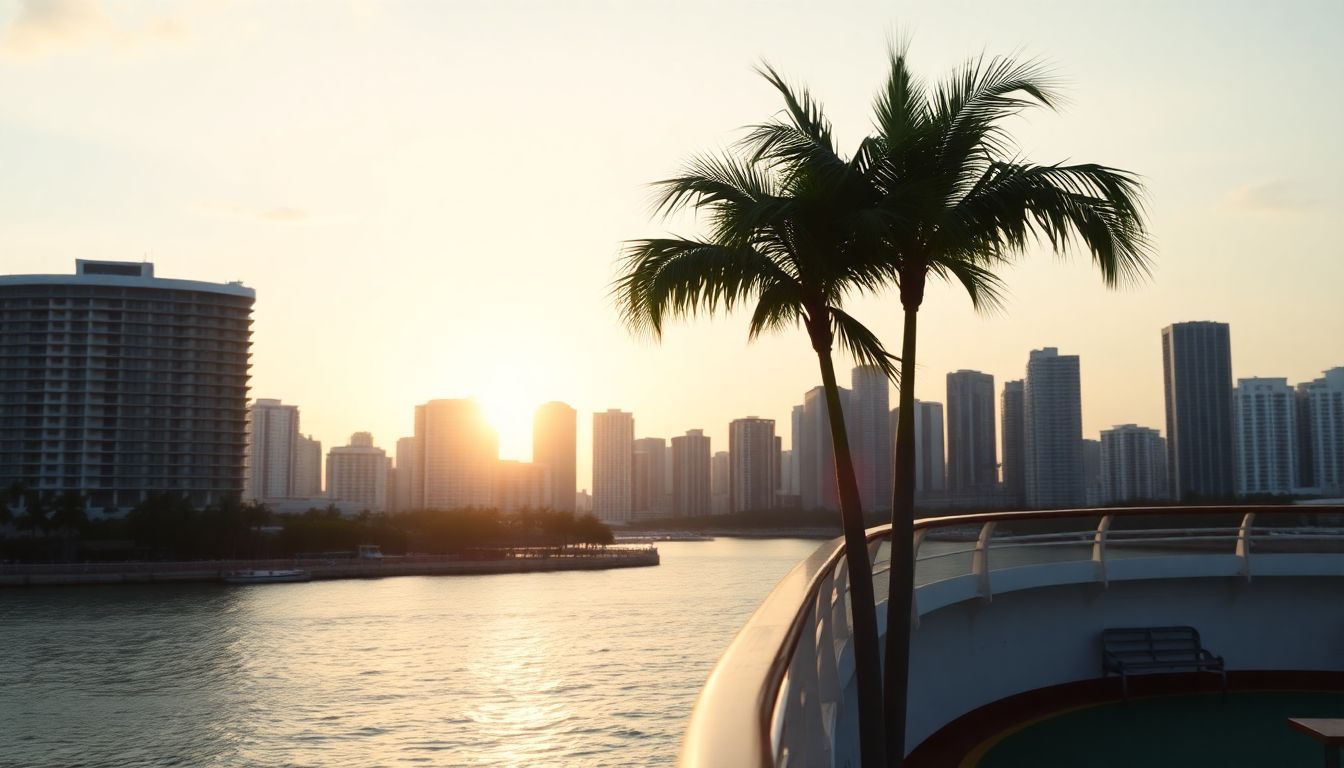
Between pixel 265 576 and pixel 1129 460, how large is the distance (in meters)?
92.1

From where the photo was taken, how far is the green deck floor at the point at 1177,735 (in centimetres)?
675

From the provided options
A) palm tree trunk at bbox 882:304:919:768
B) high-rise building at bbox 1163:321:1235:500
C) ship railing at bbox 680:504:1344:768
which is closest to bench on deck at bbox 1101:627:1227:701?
ship railing at bbox 680:504:1344:768

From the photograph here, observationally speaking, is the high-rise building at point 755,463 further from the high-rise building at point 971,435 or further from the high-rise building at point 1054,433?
the high-rise building at point 1054,433

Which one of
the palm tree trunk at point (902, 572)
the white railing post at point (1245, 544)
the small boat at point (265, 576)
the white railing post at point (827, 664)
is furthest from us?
the small boat at point (265, 576)

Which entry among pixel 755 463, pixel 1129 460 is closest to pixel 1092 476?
pixel 1129 460

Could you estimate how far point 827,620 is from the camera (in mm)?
3479

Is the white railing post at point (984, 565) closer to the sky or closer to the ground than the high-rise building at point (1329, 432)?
closer to the ground

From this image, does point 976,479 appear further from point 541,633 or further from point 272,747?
point 272,747

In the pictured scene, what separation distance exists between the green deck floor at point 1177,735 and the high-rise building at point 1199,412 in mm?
91925

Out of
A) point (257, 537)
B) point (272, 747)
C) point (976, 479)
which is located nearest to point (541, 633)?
point (272, 747)

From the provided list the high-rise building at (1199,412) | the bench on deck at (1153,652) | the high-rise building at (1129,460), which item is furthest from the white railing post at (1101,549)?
the high-rise building at (1129,460)

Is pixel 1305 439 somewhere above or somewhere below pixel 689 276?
above

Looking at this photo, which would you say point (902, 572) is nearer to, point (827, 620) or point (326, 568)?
point (827, 620)

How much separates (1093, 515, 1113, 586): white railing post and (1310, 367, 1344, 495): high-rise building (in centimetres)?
8393
